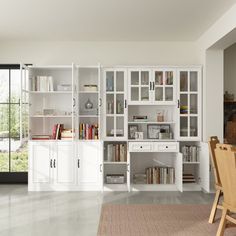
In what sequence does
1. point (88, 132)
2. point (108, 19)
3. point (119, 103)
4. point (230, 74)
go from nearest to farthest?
point (108, 19) → point (88, 132) → point (119, 103) → point (230, 74)

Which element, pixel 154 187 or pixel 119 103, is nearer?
pixel 154 187

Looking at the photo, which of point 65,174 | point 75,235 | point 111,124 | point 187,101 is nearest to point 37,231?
point 75,235

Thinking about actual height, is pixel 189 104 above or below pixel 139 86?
A: below

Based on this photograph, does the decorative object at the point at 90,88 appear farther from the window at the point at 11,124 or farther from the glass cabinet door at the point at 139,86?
the window at the point at 11,124

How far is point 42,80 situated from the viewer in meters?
6.95

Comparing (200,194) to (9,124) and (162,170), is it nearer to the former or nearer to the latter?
(162,170)

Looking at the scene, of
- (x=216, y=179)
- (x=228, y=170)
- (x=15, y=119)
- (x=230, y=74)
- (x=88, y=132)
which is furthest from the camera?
(x=15, y=119)

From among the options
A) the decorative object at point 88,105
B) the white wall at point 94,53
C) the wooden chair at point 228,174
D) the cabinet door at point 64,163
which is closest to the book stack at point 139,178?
the cabinet door at point 64,163

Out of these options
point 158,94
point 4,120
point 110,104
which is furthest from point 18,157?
point 158,94

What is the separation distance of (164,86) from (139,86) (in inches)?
16.7

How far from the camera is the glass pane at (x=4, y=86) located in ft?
24.1

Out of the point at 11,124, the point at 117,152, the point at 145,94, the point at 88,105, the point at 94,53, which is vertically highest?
the point at 94,53

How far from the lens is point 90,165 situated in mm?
6809

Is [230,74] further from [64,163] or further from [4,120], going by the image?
[4,120]
